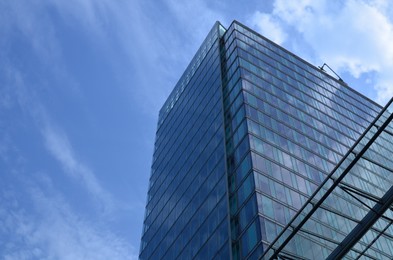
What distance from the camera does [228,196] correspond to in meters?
43.2

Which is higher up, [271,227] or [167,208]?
[167,208]

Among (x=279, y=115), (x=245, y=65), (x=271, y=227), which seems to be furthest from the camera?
(x=245, y=65)

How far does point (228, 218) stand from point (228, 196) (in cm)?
263

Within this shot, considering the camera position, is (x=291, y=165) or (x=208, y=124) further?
(x=208, y=124)

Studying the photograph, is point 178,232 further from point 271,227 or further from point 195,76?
point 195,76

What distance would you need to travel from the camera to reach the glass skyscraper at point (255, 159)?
38938mm

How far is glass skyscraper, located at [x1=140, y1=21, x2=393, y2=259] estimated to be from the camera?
3894 cm

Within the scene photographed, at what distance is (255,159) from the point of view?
43781 millimetres

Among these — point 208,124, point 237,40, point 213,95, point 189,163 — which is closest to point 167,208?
point 189,163

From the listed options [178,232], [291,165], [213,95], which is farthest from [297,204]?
[213,95]

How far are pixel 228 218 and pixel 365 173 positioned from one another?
1981 cm

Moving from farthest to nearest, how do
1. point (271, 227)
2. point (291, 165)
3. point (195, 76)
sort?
point (195, 76) → point (291, 165) → point (271, 227)

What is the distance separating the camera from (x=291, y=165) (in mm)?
47438

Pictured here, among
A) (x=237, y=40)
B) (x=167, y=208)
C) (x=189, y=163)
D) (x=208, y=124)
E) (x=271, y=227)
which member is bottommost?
(x=271, y=227)
